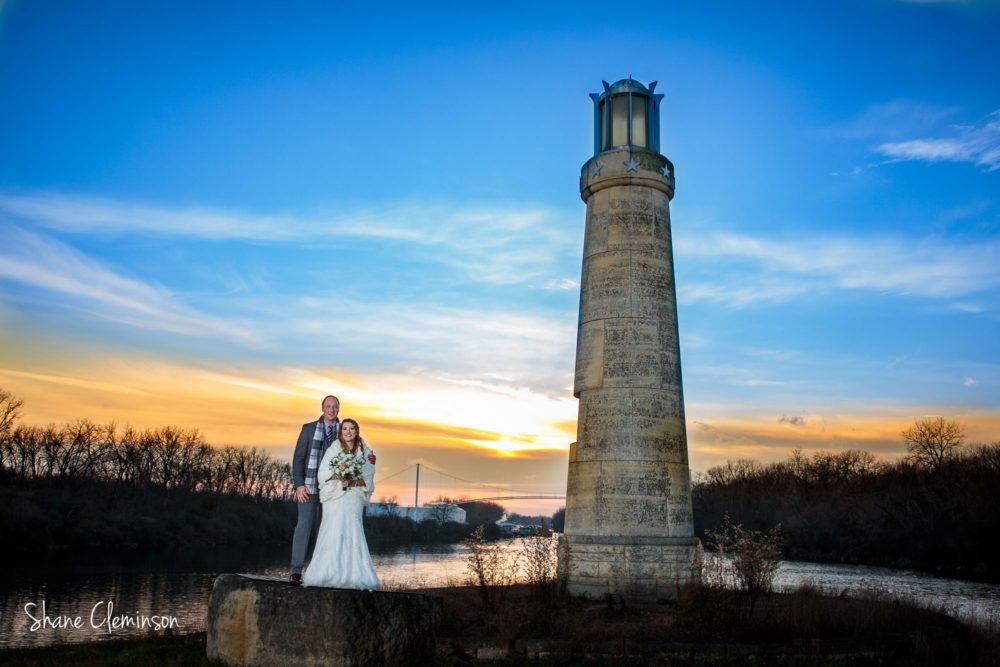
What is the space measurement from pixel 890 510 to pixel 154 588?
51137mm

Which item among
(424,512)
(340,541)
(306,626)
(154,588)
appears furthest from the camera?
(424,512)

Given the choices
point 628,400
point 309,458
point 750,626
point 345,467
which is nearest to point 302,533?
point 309,458

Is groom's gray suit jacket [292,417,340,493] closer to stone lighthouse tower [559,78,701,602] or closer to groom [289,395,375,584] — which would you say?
groom [289,395,375,584]

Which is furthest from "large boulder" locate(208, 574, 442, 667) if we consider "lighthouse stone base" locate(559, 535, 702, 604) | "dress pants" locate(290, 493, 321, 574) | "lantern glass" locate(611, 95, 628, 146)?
"lantern glass" locate(611, 95, 628, 146)

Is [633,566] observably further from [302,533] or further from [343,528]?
[343,528]

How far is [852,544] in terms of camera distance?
2408 inches

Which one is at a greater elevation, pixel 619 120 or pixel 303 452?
pixel 619 120

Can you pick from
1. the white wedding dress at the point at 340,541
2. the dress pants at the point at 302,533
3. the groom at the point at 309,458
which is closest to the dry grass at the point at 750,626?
the white wedding dress at the point at 340,541

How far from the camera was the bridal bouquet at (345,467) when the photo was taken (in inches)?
412

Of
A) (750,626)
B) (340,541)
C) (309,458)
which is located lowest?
(750,626)

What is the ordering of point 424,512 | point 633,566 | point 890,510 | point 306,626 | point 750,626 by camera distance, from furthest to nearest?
point 424,512 → point 890,510 → point 633,566 → point 750,626 → point 306,626

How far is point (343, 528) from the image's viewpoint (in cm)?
1041

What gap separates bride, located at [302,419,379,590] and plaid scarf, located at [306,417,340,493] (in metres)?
0.50

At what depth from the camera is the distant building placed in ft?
369
